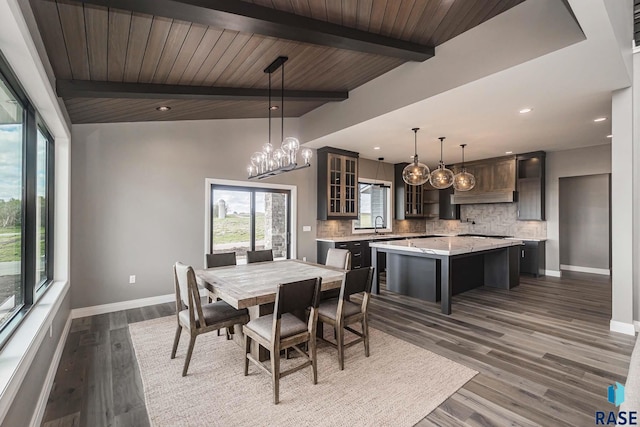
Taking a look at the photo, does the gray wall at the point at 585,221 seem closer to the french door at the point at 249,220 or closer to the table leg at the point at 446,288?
the table leg at the point at 446,288

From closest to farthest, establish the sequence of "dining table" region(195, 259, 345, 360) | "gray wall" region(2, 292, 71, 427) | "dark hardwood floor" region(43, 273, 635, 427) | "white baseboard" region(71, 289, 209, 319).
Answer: "gray wall" region(2, 292, 71, 427) → "dark hardwood floor" region(43, 273, 635, 427) → "dining table" region(195, 259, 345, 360) → "white baseboard" region(71, 289, 209, 319)

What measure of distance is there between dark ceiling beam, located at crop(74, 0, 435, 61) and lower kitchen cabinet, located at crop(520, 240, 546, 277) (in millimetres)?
5212

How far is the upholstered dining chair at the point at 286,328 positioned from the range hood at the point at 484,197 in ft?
20.6

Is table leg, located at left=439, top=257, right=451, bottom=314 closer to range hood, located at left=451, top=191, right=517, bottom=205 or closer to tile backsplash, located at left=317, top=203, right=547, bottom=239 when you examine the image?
tile backsplash, located at left=317, top=203, right=547, bottom=239

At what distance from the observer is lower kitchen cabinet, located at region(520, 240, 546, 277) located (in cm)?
639

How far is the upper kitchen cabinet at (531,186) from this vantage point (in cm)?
661

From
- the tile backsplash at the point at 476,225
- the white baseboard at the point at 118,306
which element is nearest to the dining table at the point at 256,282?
the white baseboard at the point at 118,306

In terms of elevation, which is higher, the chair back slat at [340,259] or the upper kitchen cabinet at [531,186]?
the upper kitchen cabinet at [531,186]

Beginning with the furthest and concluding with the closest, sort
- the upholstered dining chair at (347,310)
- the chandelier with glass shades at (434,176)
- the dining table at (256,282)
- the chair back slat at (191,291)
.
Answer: the chandelier with glass shades at (434,176)
the upholstered dining chair at (347,310)
the chair back slat at (191,291)
the dining table at (256,282)

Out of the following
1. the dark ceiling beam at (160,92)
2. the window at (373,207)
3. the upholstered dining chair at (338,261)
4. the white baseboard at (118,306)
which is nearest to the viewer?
the dark ceiling beam at (160,92)

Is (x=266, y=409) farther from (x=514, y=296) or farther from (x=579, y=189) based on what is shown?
(x=579, y=189)

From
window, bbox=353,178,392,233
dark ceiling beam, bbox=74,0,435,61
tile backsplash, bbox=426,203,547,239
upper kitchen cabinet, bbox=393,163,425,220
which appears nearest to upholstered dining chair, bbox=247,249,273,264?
dark ceiling beam, bbox=74,0,435,61

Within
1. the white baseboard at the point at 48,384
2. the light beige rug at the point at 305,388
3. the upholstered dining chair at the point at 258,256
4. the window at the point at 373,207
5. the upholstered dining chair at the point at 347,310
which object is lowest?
the light beige rug at the point at 305,388

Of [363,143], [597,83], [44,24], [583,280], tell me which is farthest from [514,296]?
[44,24]
